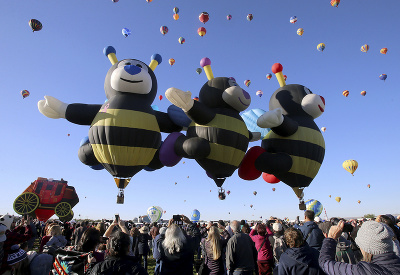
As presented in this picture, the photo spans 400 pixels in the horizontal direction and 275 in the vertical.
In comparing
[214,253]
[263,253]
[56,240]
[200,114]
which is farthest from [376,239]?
[200,114]

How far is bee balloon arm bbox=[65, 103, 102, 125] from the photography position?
26.0ft

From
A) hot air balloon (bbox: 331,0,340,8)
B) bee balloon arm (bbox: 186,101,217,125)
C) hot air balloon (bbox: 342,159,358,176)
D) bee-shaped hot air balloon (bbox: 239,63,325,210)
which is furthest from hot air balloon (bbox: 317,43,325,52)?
bee balloon arm (bbox: 186,101,217,125)

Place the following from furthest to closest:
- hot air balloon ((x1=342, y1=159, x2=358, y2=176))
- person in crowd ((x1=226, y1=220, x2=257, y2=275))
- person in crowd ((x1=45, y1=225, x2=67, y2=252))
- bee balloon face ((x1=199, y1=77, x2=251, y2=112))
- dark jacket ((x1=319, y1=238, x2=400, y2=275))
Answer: hot air balloon ((x1=342, y1=159, x2=358, y2=176)) < bee balloon face ((x1=199, y1=77, x2=251, y2=112)) < person in crowd ((x1=45, y1=225, x2=67, y2=252)) < person in crowd ((x1=226, y1=220, x2=257, y2=275)) < dark jacket ((x1=319, y1=238, x2=400, y2=275))

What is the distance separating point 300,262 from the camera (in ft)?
7.80

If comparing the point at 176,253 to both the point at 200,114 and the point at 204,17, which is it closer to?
the point at 200,114

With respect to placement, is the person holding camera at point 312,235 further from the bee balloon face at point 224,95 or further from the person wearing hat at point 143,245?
the bee balloon face at point 224,95

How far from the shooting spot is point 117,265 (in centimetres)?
202

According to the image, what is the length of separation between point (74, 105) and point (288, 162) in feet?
20.3

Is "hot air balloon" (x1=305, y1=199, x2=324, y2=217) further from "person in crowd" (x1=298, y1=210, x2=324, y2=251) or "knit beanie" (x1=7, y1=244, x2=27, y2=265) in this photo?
"knit beanie" (x1=7, y1=244, x2=27, y2=265)

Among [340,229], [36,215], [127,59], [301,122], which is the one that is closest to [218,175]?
[301,122]

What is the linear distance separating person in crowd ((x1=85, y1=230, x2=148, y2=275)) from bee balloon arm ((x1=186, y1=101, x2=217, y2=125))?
16.8 ft

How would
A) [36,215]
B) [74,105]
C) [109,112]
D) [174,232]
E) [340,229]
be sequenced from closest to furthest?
[340,229] < [174,232] < [109,112] < [74,105] < [36,215]

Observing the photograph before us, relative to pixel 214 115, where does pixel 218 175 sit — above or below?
below

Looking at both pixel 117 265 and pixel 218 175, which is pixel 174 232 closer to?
pixel 117 265
